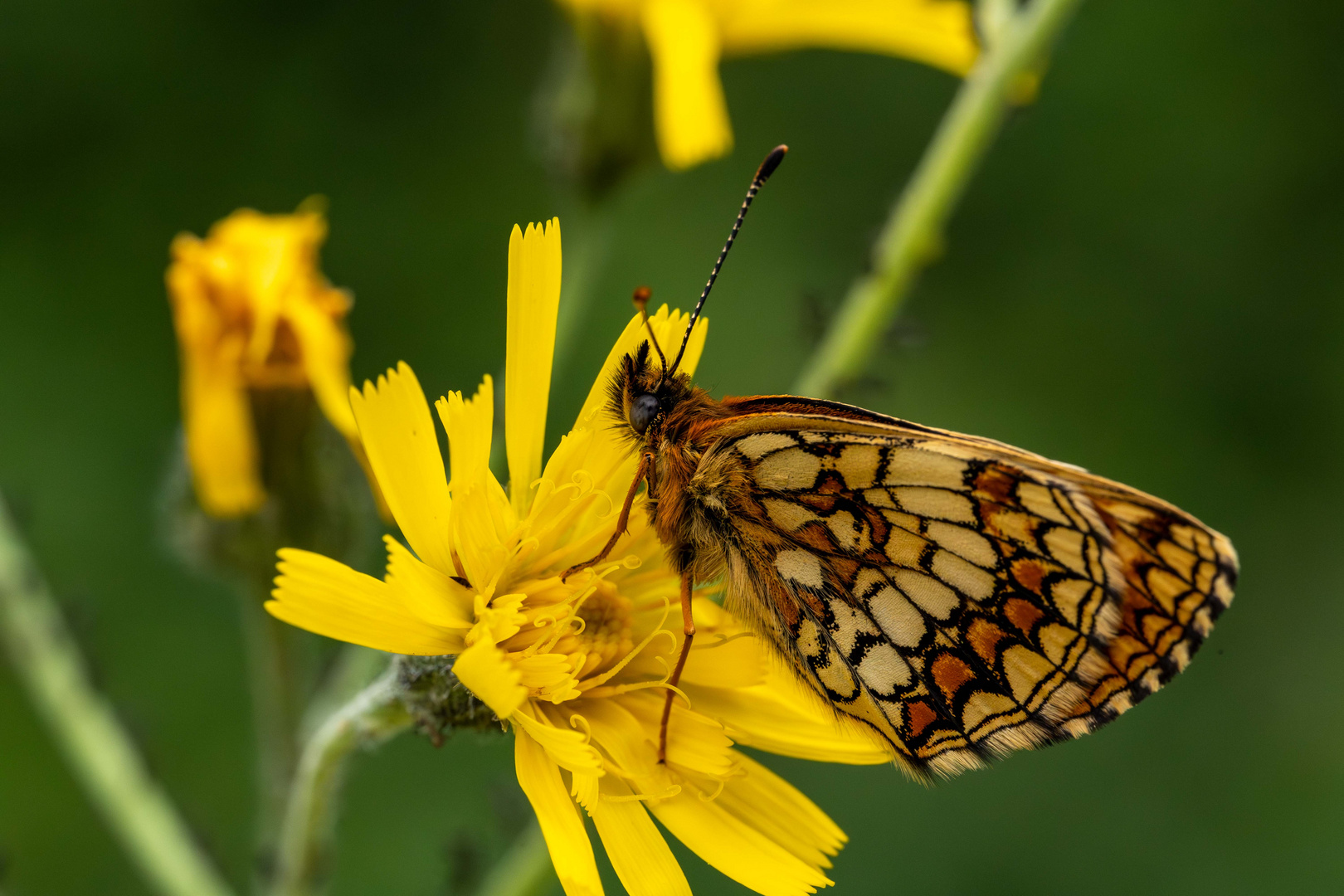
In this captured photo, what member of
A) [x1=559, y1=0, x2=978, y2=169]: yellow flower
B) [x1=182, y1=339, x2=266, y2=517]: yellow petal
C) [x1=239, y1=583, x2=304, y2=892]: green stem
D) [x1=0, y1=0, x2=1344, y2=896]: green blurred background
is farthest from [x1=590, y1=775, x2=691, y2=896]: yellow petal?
[x1=0, y1=0, x2=1344, y2=896]: green blurred background

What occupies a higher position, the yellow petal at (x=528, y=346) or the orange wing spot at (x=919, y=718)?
the yellow petal at (x=528, y=346)

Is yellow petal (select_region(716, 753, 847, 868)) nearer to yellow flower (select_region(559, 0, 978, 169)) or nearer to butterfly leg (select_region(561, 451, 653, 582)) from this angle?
butterfly leg (select_region(561, 451, 653, 582))

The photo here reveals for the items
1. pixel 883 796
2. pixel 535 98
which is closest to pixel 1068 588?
pixel 535 98

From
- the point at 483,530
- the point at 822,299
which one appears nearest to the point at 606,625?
the point at 483,530

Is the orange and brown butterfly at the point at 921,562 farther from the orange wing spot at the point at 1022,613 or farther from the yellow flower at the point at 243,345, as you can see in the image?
the yellow flower at the point at 243,345

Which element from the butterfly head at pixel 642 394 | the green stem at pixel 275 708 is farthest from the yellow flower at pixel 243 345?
the butterfly head at pixel 642 394

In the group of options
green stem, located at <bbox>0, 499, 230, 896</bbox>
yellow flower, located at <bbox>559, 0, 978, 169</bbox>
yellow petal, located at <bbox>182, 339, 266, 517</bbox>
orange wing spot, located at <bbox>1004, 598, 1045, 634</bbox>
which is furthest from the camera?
yellow flower, located at <bbox>559, 0, 978, 169</bbox>
